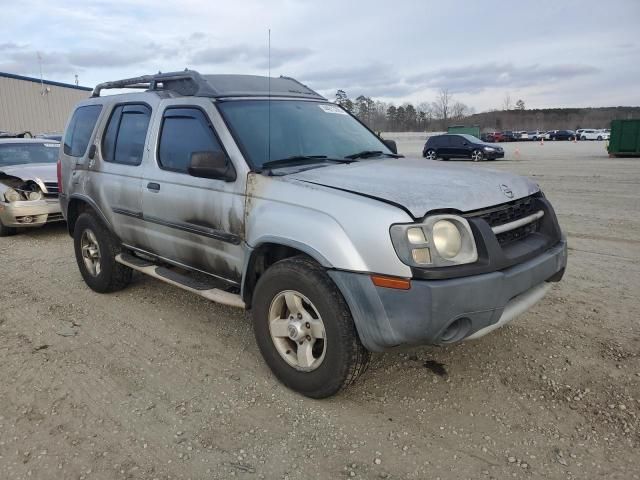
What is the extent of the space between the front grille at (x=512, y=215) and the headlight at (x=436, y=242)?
20 centimetres

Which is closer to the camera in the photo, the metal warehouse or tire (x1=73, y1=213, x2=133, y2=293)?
Result: tire (x1=73, y1=213, x2=133, y2=293)

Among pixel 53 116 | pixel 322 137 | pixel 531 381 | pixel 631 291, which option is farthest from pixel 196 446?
pixel 53 116

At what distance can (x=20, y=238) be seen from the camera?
8.31m

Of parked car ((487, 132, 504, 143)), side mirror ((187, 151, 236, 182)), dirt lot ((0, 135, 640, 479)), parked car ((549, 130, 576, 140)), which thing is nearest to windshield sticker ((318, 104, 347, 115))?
side mirror ((187, 151, 236, 182))

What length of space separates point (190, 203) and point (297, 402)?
1.66 metres

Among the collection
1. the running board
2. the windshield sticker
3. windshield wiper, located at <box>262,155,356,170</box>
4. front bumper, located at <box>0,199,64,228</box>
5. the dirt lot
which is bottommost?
the dirt lot

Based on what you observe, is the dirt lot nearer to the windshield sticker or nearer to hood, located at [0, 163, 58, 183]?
the windshield sticker

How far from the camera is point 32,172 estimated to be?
8.48 m

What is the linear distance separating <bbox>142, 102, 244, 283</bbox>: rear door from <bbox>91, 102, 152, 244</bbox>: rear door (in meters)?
0.18

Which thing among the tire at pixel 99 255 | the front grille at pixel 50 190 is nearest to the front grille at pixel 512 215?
the tire at pixel 99 255

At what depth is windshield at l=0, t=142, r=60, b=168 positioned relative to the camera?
937cm

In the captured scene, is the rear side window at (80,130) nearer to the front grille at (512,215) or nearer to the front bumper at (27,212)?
the front bumper at (27,212)

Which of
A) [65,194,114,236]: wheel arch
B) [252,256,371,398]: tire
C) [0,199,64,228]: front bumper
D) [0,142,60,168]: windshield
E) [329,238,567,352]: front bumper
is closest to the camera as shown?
[329,238,567,352]: front bumper

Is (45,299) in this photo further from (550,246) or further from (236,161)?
(550,246)
